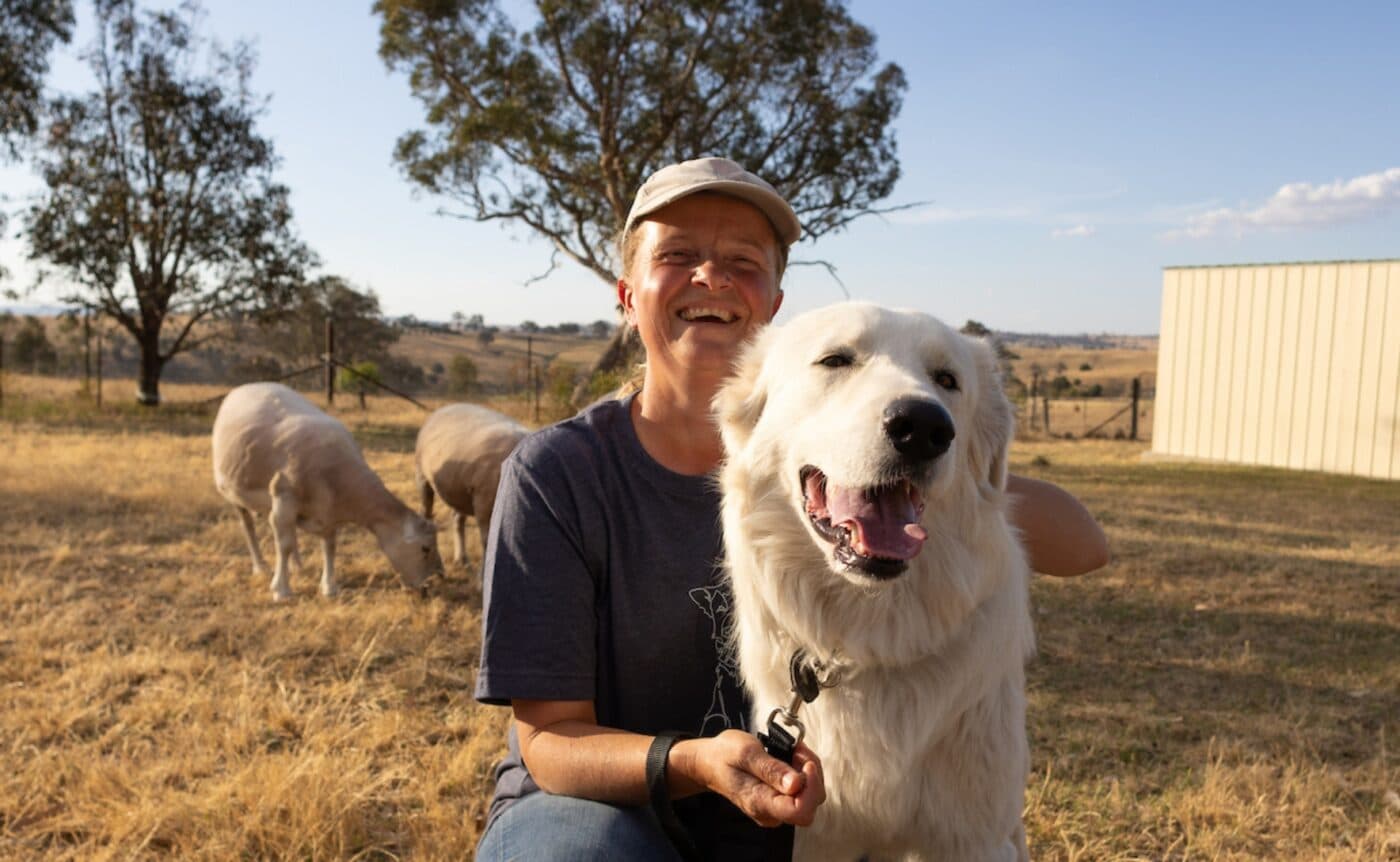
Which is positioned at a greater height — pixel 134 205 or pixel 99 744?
pixel 134 205

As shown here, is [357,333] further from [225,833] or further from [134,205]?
[225,833]

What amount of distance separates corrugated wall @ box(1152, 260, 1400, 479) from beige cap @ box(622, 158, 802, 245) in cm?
1629

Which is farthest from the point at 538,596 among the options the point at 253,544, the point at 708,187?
the point at 253,544

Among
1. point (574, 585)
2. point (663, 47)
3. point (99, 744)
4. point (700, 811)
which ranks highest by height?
point (663, 47)

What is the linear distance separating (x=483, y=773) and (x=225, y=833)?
1.00 m

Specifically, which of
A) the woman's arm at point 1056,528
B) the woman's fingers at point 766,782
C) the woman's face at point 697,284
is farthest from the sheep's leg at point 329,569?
the woman's fingers at point 766,782

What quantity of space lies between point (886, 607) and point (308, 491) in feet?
20.2

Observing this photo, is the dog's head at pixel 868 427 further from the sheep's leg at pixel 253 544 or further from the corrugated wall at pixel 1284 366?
the corrugated wall at pixel 1284 366

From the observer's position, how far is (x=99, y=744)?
4.02 m

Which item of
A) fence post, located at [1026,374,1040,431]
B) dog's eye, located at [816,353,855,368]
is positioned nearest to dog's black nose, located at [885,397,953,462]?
dog's eye, located at [816,353,855,368]

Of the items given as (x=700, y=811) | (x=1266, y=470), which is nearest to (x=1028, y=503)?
(x=700, y=811)

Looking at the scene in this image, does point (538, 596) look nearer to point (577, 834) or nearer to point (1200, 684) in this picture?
point (577, 834)

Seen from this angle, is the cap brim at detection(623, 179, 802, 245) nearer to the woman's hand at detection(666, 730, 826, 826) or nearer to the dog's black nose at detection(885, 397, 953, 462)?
the dog's black nose at detection(885, 397, 953, 462)

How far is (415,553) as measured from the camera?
683 cm
